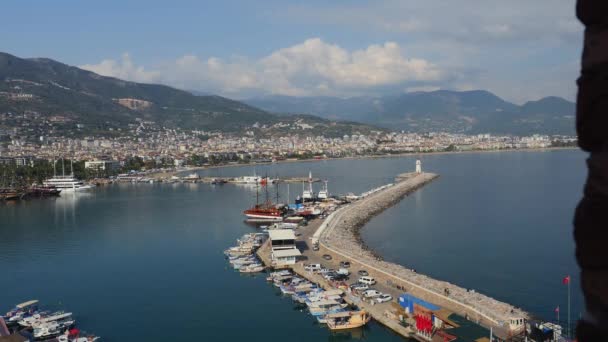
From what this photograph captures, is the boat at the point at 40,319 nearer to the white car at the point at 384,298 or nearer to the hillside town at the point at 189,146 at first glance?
the white car at the point at 384,298

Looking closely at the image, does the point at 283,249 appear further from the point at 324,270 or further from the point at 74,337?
the point at 74,337

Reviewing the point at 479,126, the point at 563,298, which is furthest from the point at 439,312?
the point at 479,126

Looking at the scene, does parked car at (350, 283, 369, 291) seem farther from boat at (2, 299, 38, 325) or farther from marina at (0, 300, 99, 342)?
boat at (2, 299, 38, 325)

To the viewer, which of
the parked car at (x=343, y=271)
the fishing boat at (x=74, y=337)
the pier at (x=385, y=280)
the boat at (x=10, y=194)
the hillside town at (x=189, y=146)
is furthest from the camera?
the hillside town at (x=189, y=146)

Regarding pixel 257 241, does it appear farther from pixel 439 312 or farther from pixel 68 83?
pixel 68 83

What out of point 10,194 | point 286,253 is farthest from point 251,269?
point 10,194

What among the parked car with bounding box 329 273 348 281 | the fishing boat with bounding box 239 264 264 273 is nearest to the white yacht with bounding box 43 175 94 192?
the fishing boat with bounding box 239 264 264 273

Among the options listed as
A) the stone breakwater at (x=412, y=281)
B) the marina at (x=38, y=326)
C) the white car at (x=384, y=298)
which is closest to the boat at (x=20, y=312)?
the marina at (x=38, y=326)
